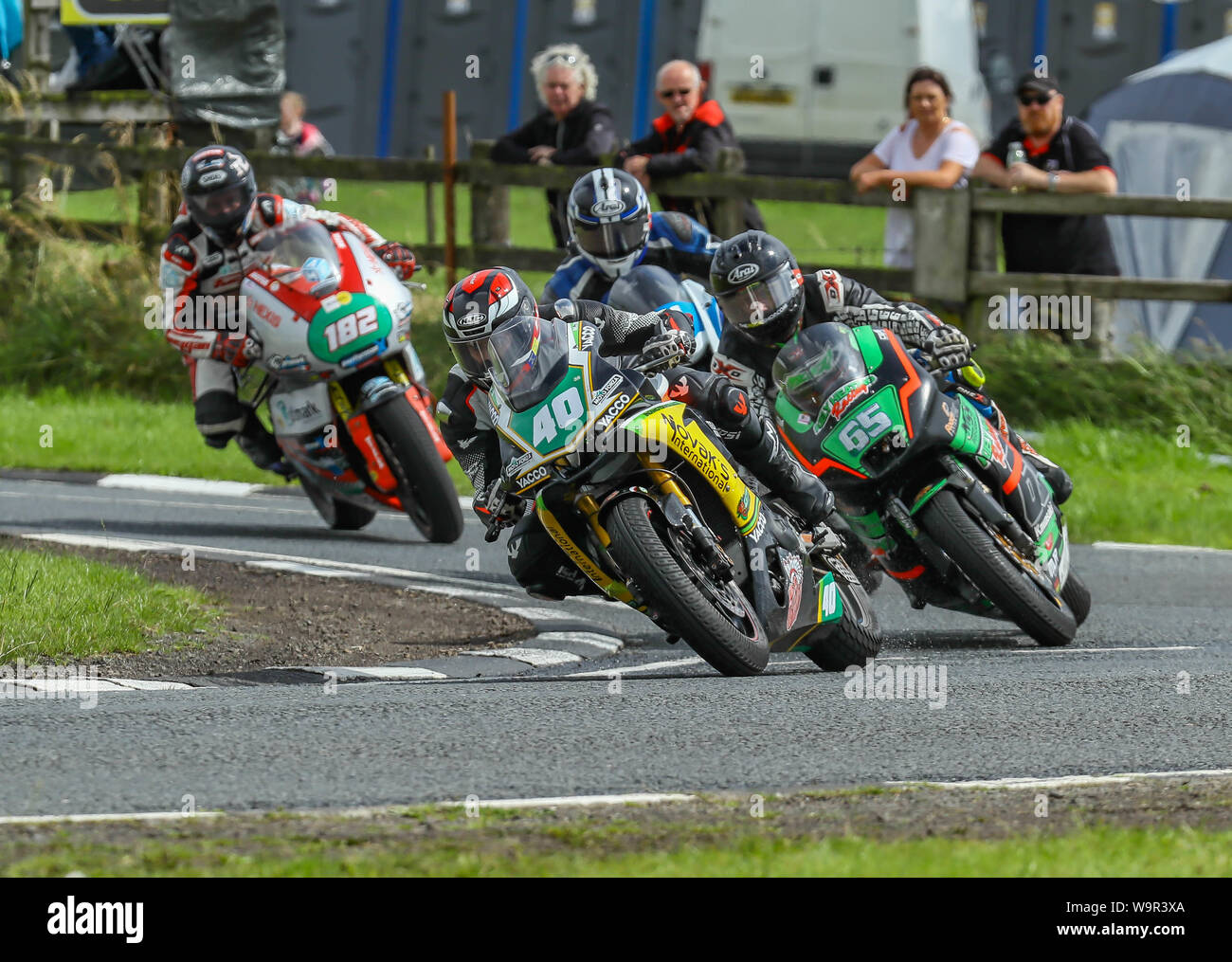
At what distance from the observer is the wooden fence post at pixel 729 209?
13250mm

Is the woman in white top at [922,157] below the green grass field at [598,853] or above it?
above

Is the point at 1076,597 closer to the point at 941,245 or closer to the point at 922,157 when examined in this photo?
the point at 941,245

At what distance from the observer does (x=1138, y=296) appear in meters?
12.1

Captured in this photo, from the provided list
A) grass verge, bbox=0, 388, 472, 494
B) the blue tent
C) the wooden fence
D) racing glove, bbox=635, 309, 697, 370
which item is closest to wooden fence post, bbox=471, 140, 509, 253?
the wooden fence

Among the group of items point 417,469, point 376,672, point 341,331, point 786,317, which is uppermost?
point 786,317

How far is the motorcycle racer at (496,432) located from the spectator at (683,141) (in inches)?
229

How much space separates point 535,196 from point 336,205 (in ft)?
20.4

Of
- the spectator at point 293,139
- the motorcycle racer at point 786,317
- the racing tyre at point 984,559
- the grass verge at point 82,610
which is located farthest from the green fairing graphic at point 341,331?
the spectator at point 293,139

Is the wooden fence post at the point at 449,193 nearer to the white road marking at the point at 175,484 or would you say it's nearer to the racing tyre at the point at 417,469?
the white road marking at the point at 175,484

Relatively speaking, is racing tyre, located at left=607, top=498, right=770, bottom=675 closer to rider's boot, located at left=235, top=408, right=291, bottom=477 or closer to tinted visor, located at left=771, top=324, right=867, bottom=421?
tinted visor, located at left=771, top=324, right=867, bottom=421

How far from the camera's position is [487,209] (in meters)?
14.7

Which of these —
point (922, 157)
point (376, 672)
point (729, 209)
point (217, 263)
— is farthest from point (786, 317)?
point (729, 209)

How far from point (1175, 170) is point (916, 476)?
7664 millimetres
